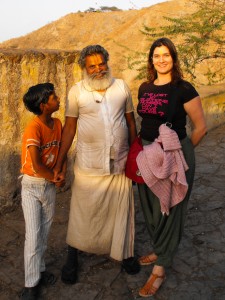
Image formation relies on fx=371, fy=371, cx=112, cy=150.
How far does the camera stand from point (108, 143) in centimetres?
263

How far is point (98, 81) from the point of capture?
2539 mm

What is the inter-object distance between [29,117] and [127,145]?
161 cm

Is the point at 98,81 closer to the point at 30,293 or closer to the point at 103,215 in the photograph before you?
the point at 103,215

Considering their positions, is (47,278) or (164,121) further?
(47,278)

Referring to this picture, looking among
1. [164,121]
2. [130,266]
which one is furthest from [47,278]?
[164,121]

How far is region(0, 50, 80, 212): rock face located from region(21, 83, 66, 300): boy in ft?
4.53

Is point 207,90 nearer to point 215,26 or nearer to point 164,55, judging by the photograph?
point 215,26

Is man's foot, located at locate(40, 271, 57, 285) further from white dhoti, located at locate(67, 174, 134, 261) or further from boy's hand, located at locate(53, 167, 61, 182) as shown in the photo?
boy's hand, located at locate(53, 167, 61, 182)

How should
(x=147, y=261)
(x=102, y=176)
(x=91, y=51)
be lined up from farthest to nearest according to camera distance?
(x=147, y=261)
(x=102, y=176)
(x=91, y=51)

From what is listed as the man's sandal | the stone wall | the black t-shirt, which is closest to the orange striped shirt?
the black t-shirt

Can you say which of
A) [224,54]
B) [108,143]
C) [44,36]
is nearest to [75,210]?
[108,143]

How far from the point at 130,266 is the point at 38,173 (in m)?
1.16

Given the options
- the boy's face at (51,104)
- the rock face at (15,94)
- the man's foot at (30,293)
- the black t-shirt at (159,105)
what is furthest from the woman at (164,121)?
the rock face at (15,94)

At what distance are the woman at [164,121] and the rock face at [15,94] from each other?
1637 mm
